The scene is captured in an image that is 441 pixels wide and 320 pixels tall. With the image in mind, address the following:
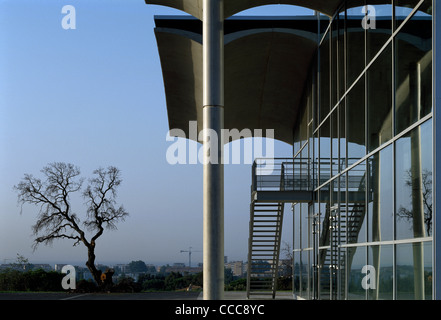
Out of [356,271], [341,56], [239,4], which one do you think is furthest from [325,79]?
[356,271]

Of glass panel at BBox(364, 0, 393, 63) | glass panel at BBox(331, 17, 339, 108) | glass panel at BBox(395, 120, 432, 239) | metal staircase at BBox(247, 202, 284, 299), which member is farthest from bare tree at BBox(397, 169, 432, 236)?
metal staircase at BBox(247, 202, 284, 299)

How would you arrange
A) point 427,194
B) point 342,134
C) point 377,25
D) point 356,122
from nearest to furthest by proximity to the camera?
point 427,194
point 377,25
point 356,122
point 342,134

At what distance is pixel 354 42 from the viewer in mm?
15852

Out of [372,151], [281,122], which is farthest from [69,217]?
[372,151]

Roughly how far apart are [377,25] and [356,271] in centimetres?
563

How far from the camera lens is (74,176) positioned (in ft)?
117

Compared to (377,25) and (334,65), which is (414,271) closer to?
(377,25)

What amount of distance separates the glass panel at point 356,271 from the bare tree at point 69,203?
68.8 feet

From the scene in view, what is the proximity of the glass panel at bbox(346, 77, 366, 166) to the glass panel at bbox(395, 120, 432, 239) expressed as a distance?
319 cm

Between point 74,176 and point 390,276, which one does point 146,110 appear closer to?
point 74,176

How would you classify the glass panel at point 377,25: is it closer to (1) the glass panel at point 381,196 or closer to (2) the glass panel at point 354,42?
(2) the glass panel at point 354,42

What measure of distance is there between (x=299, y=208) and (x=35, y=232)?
16400 mm

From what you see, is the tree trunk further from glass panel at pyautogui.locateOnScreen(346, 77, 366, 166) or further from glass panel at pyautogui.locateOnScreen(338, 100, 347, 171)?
glass panel at pyautogui.locateOnScreen(346, 77, 366, 166)

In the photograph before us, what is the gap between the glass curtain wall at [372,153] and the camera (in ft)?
33.8
